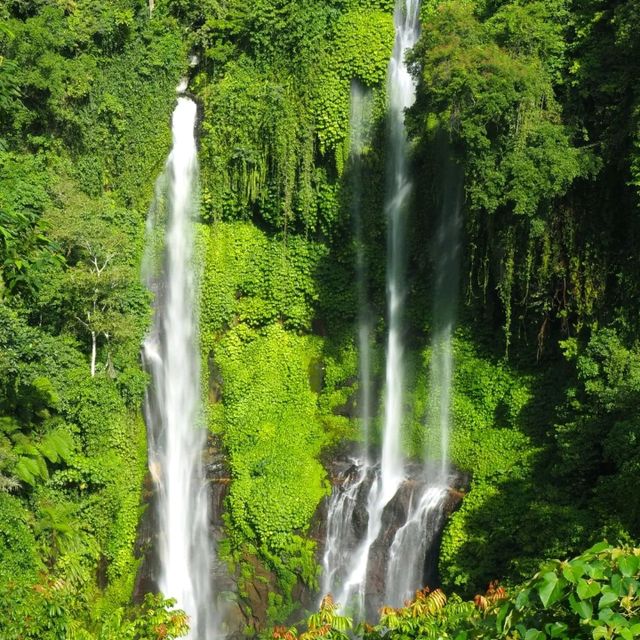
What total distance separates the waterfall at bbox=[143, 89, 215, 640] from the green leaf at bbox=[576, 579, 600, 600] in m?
13.4

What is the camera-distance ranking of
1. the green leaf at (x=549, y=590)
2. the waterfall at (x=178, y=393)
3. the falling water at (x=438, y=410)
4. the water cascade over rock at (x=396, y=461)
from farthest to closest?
the waterfall at (x=178, y=393) → the water cascade over rock at (x=396, y=461) → the falling water at (x=438, y=410) → the green leaf at (x=549, y=590)

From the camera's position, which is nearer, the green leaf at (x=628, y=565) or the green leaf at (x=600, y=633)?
the green leaf at (x=600, y=633)

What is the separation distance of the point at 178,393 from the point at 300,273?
355cm

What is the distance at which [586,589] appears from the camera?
3781 millimetres

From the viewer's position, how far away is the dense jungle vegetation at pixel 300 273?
13.8 m

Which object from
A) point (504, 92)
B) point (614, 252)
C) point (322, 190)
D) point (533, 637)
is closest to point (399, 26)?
point (322, 190)

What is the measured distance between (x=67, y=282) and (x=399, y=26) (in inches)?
327

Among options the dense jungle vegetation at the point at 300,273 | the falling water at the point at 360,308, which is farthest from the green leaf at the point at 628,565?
the falling water at the point at 360,308

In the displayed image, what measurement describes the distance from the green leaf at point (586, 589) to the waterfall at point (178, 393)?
13432 mm

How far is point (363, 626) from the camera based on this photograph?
263 inches

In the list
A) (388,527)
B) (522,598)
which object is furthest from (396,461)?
(522,598)

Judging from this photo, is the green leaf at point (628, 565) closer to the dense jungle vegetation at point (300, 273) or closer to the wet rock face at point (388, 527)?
the dense jungle vegetation at point (300, 273)

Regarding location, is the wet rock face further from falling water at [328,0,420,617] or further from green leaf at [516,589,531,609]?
green leaf at [516,589,531,609]

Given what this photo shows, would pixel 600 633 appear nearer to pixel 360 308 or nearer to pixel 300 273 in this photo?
pixel 360 308
